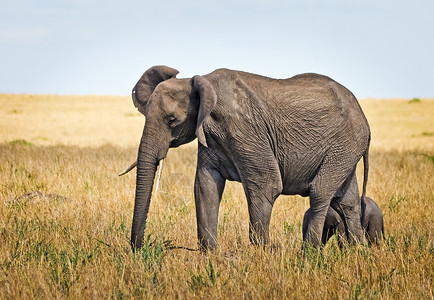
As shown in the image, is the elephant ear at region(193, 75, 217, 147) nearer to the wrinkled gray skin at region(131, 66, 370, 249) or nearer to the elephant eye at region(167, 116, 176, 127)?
the wrinkled gray skin at region(131, 66, 370, 249)

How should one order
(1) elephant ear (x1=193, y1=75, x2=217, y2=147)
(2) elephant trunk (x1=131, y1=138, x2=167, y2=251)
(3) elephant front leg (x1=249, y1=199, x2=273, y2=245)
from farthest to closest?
(3) elephant front leg (x1=249, y1=199, x2=273, y2=245), (2) elephant trunk (x1=131, y1=138, x2=167, y2=251), (1) elephant ear (x1=193, y1=75, x2=217, y2=147)

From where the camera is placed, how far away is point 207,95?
17.9 ft

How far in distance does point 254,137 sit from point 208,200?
821 mm

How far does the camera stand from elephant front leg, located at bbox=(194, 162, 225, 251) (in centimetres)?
593

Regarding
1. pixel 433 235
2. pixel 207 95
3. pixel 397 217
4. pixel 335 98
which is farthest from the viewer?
pixel 397 217

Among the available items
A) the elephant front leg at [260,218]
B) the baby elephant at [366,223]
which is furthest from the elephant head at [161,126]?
the baby elephant at [366,223]

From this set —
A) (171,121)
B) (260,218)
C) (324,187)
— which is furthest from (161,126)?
(324,187)

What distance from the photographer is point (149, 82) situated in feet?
20.9

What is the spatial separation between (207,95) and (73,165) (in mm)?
7699

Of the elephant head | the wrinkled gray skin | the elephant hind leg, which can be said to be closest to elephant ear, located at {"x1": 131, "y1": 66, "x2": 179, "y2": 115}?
the wrinkled gray skin

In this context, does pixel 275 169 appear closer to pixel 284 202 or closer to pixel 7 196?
pixel 284 202

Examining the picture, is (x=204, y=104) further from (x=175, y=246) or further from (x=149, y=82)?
(x=175, y=246)

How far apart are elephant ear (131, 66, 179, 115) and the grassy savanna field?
1.41 meters

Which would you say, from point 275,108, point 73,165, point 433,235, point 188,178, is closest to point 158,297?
point 275,108
